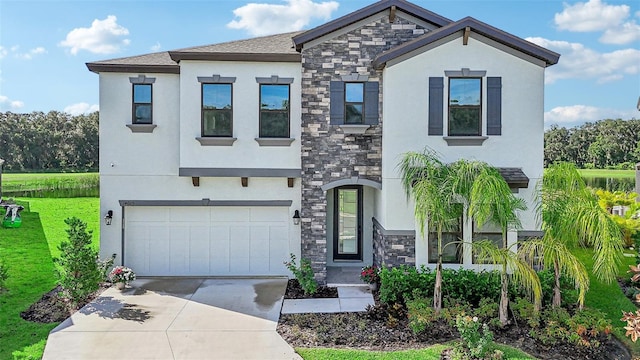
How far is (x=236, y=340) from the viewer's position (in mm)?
7566

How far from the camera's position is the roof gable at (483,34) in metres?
9.50

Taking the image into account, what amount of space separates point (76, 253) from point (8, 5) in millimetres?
8789

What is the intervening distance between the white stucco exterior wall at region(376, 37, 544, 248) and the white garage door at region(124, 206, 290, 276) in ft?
12.2

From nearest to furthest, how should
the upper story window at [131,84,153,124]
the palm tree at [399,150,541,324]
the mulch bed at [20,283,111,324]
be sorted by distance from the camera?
the palm tree at [399,150,541,324] < the mulch bed at [20,283,111,324] < the upper story window at [131,84,153,124]

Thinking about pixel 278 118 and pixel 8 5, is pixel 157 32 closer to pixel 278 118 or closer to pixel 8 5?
pixel 8 5

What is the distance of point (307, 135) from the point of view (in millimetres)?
10797

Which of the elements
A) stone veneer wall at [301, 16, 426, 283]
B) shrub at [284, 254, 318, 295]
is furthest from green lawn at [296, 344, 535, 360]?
stone veneer wall at [301, 16, 426, 283]

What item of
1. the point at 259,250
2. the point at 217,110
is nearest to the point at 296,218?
the point at 259,250

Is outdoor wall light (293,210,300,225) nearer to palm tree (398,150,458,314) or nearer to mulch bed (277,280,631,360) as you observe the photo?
mulch bed (277,280,631,360)

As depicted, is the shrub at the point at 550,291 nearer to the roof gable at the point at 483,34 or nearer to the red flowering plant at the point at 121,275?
the roof gable at the point at 483,34

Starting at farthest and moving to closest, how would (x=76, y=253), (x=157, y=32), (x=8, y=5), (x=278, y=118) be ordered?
(x=157, y=32)
(x=8, y=5)
(x=278, y=118)
(x=76, y=253)

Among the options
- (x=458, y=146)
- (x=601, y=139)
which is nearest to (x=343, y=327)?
(x=458, y=146)

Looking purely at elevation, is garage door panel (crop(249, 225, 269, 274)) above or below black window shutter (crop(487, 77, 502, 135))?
below

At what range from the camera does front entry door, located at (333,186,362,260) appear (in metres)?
12.2
